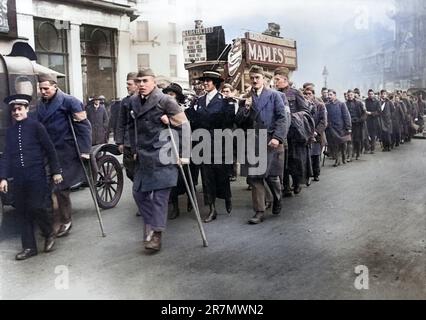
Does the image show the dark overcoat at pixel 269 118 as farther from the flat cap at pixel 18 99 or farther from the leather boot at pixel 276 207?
the flat cap at pixel 18 99

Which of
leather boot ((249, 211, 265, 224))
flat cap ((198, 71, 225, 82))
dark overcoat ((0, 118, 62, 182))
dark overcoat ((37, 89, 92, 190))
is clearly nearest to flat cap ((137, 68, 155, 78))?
dark overcoat ((37, 89, 92, 190))

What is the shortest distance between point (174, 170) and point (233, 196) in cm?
240

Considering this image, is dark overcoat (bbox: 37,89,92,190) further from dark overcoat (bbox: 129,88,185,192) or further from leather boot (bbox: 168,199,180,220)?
leather boot (bbox: 168,199,180,220)

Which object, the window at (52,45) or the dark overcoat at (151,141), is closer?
the dark overcoat at (151,141)

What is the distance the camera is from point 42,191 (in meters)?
4.23

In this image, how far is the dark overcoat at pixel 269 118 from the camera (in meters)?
5.13

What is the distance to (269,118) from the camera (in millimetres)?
5195

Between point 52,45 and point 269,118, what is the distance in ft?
7.97

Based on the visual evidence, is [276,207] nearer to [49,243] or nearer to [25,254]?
[49,243]

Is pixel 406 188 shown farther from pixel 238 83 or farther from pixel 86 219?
pixel 86 219

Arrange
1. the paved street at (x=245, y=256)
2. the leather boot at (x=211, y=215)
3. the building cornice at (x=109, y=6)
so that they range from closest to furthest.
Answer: the paved street at (x=245, y=256) → the building cornice at (x=109, y=6) → the leather boot at (x=211, y=215)

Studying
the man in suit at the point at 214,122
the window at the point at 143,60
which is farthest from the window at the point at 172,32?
the man in suit at the point at 214,122
